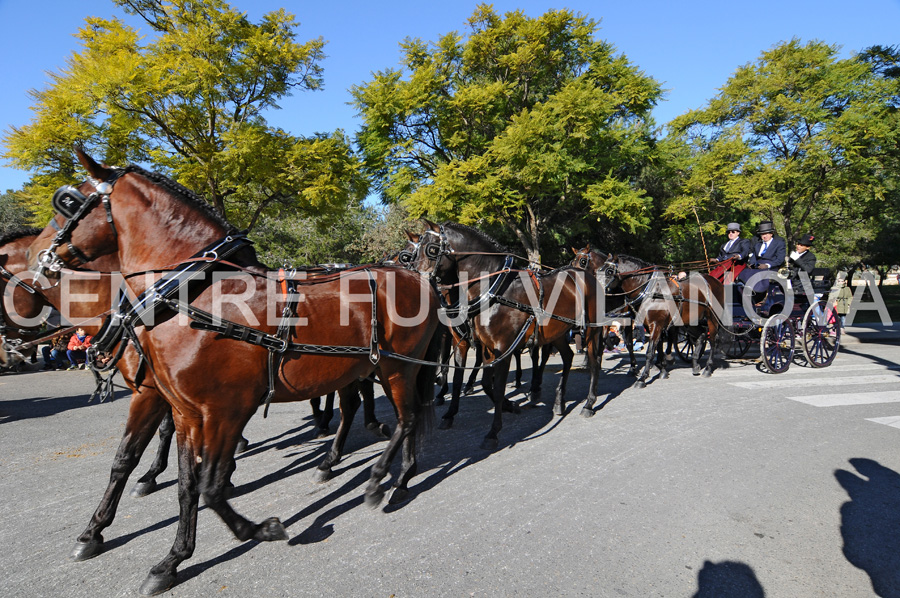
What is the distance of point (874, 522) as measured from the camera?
3.52 m

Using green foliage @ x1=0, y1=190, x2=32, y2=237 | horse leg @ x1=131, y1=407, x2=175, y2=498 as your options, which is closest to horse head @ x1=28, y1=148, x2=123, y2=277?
horse leg @ x1=131, y1=407, x2=175, y2=498

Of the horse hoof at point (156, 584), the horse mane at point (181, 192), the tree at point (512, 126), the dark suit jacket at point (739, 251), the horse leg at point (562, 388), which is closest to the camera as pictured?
the horse hoof at point (156, 584)

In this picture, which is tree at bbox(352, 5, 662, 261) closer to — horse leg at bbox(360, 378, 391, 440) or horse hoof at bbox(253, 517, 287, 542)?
horse leg at bbox(360, 378, 391, 440)

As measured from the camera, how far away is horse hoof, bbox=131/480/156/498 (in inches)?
171

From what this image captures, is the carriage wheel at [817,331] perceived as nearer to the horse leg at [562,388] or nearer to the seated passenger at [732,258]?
the seated passenger at [732,258]

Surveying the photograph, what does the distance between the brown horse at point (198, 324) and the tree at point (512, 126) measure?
11.0 meters

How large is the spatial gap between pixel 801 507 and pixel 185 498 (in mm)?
4395

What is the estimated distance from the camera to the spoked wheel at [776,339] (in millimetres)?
8789

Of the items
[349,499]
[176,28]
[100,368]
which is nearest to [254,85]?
[176,28]

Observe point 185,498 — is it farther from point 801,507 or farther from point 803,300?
point 803,300

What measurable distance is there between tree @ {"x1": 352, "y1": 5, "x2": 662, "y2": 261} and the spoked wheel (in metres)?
6.64

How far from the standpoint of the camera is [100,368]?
12.9 feet

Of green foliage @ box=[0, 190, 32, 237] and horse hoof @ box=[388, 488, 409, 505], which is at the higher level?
green foliage @ box=[0, 190, 32, 237]

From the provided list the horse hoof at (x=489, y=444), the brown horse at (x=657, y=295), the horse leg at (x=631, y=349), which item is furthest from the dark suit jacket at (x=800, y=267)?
the horse hoof at (x=489, y=444)
